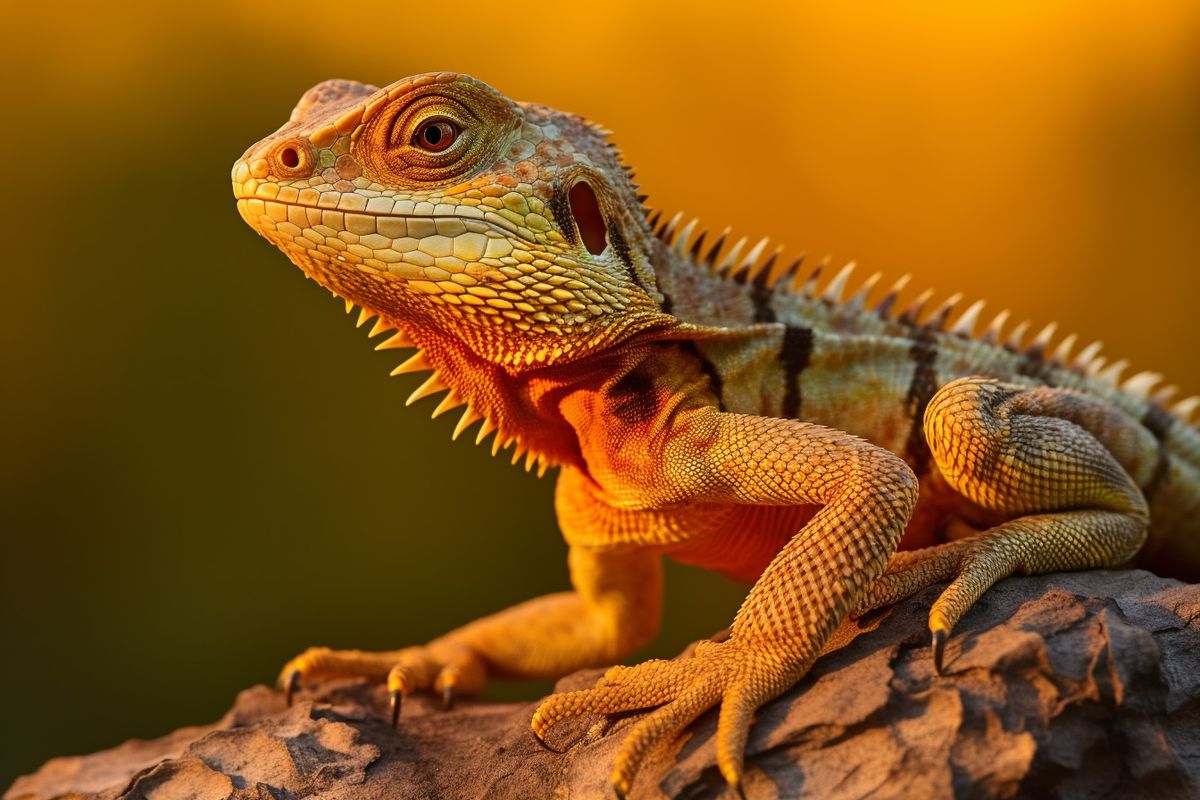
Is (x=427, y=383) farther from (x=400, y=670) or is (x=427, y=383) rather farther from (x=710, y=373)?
(x=400, y=670)

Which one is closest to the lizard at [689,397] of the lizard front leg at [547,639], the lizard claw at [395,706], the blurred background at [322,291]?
the lizard front leg at [547,639]

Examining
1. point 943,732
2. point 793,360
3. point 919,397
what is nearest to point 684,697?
point 943,732

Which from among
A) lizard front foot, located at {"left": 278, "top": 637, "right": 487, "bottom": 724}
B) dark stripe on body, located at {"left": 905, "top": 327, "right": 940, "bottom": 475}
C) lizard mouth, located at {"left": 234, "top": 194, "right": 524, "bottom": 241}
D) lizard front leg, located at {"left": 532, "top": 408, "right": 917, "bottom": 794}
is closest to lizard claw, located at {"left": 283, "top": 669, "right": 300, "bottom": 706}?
lizard front foot, located at {"left": 278, "top": 637, "right": 487, "bottom": 724}

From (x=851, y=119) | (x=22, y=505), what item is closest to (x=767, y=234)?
(x=851, y=119)

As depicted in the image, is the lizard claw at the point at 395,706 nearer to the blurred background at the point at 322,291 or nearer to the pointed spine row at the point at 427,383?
the pointed spine row at the point at 427,383

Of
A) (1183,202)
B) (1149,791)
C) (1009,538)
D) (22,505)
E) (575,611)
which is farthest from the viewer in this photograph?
(1183,202)

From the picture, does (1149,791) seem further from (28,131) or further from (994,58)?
(28,131)

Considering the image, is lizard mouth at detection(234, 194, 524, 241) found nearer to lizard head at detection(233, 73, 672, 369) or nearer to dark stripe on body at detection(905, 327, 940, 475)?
lizard head at detection(233, 73, 672, 369)
